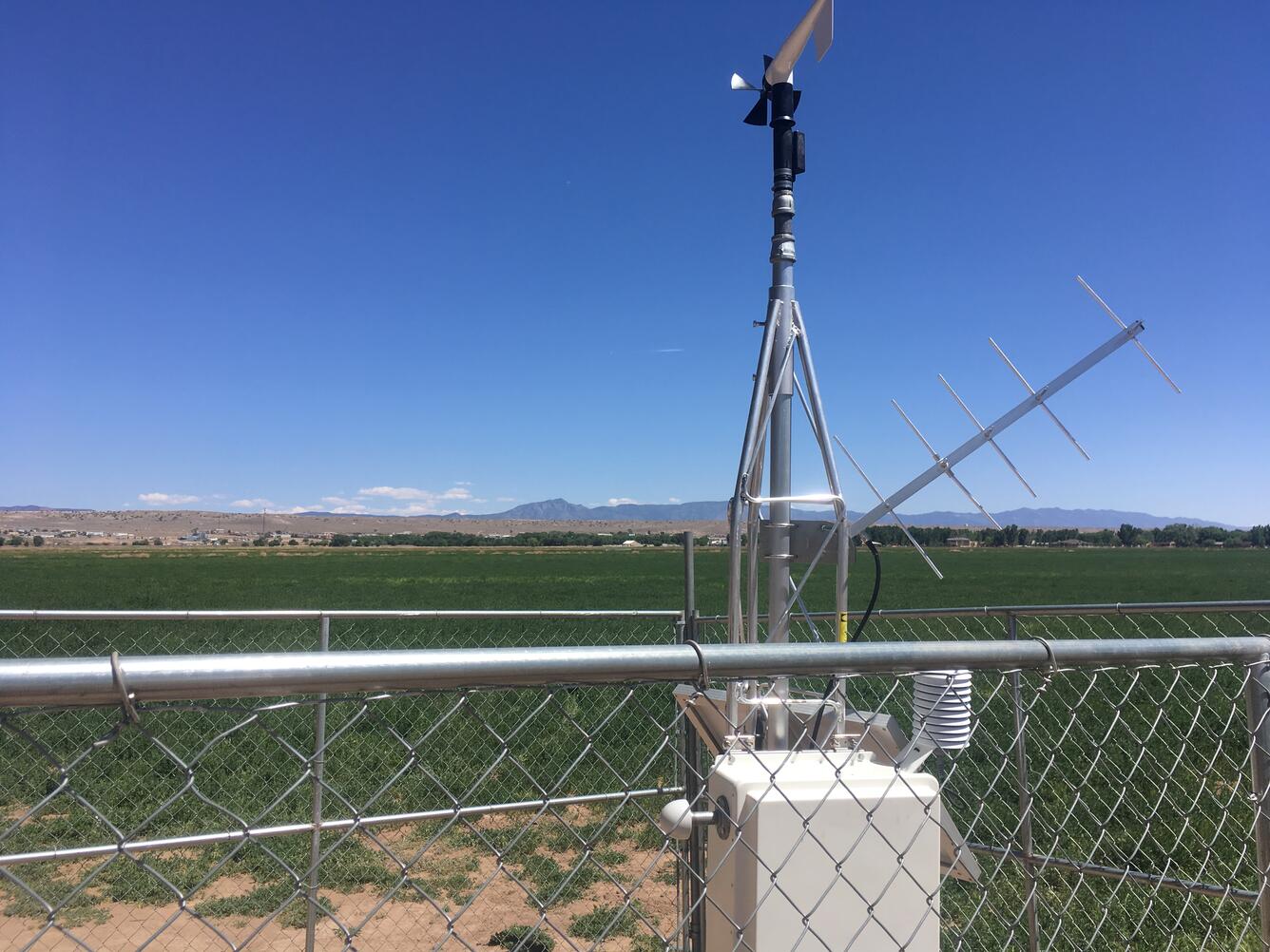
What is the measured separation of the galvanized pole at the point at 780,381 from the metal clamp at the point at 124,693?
5.47 feet

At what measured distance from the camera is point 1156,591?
3447 cm

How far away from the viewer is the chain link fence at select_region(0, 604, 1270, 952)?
1297mm

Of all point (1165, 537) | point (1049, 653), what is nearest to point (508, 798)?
point (1049, 653)

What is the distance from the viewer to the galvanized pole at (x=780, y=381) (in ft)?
8.48

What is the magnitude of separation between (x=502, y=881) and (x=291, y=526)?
622 feet

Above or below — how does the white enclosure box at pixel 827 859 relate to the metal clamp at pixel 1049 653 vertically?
below

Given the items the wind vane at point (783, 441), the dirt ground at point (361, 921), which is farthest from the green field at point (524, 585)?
the wind vane at point (783, 441)

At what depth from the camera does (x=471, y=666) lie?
115 cm

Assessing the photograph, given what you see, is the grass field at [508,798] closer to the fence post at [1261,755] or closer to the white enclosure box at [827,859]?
the fence post at [1261,755]

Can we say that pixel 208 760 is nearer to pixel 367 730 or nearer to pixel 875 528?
pixel 367 730

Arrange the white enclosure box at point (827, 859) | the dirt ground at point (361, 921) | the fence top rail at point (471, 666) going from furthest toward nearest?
the dirt ground at point (361, 921) → the white enclosure box at point (827, 859) → the fence top rail at point (471, 666)

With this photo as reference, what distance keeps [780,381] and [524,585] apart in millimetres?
41969

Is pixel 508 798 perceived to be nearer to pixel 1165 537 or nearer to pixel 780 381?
pixel 780 381

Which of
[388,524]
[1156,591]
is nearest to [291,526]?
[388,524]
